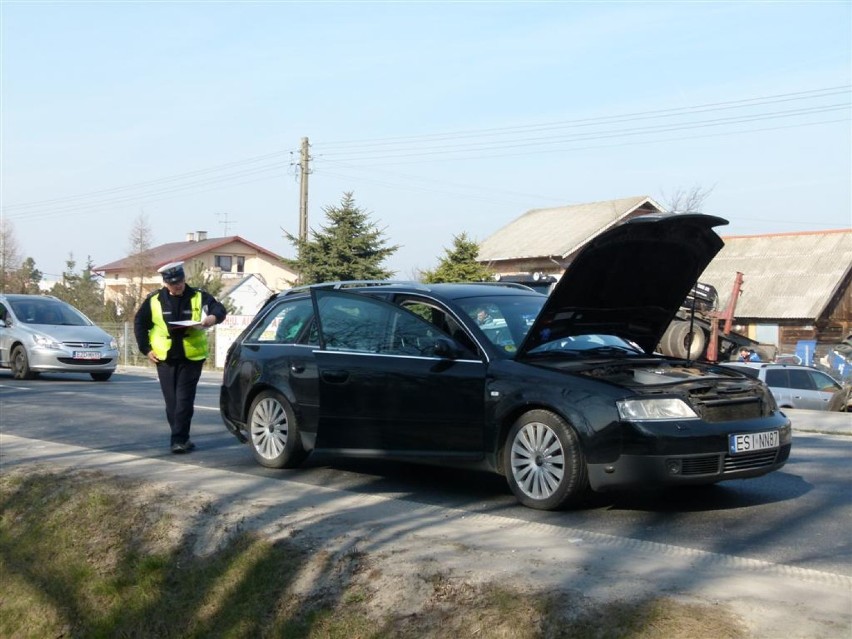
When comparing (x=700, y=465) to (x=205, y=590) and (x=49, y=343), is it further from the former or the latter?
(x=49, y=343)

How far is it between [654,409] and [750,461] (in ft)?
2.63

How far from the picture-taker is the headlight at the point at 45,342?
20609mm

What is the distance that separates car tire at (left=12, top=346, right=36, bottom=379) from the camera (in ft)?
68.3

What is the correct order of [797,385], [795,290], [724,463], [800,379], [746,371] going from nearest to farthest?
[724,463] → [746,371] → [797,385] → [800,379] → [795,290]

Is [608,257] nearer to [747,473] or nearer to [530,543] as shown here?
[747,473]

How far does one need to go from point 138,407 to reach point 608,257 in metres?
9.03

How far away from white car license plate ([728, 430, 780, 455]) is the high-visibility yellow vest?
4.90 meters

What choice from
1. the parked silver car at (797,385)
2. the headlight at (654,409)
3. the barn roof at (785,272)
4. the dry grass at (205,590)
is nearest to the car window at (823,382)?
the parked silver car at (797,385)

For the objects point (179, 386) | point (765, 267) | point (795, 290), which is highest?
point (765, 267)

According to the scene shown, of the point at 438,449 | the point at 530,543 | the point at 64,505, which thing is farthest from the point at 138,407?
the point at 530,543

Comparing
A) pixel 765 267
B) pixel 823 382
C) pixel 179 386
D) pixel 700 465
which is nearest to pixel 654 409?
pixel 700 465

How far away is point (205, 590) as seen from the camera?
6.03m

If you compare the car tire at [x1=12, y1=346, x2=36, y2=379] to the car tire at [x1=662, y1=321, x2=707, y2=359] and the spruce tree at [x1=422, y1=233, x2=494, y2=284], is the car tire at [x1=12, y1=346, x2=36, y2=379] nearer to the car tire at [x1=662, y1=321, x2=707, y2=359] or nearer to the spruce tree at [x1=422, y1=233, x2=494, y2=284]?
the car tire at [x1=662, y1=321, x2=707, y2=359]

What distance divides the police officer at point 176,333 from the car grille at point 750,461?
4.71 m
